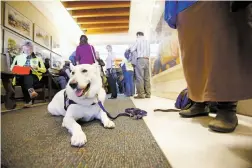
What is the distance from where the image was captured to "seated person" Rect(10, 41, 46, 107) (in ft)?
9.33

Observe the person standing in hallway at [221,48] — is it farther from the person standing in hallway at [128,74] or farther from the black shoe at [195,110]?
the person standing in hallway at [128,74]

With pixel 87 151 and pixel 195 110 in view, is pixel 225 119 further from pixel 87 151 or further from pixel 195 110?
pixel 87 151

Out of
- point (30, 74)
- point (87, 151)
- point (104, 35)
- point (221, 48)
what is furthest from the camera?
point (104, 35)

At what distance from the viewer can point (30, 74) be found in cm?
294

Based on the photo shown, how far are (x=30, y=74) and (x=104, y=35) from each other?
19.5 feet

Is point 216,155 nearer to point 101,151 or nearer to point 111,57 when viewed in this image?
point 101,151

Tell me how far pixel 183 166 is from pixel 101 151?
0.33 meters

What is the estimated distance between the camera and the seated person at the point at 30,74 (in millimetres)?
→ 2844

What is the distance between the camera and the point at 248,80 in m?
0.56

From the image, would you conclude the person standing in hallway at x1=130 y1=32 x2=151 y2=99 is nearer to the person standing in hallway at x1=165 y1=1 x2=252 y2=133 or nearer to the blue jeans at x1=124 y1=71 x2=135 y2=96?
the blue jeans at x1=124 y1=71 x2=135 y2=96

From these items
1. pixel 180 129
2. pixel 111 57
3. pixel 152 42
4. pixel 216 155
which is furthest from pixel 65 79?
pixel 216 155

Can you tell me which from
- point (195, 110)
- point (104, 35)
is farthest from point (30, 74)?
point (104, 35)

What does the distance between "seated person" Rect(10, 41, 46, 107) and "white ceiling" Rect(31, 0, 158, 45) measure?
2.59m

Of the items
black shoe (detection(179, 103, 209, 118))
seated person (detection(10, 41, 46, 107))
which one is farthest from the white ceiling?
black shoe (detection(179, 103, 209, 118))
